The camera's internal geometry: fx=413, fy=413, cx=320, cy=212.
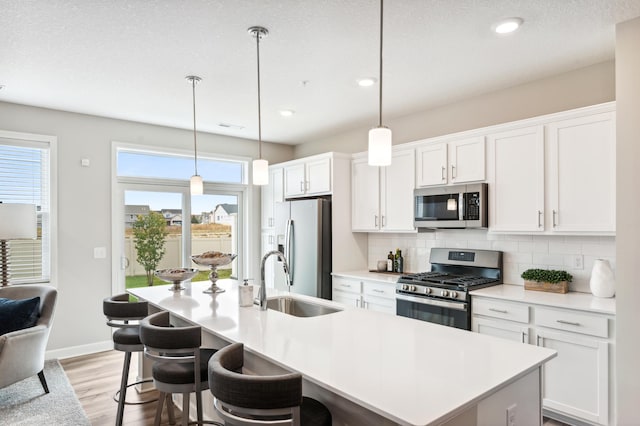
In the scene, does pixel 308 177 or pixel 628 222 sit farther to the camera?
pixel 308 177

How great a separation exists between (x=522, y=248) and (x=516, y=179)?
2.15ft

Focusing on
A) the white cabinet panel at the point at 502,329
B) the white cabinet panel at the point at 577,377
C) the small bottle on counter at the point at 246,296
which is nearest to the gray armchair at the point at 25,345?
the small bottle on counter at the point at 246,296

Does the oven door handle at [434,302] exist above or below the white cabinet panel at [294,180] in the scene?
below

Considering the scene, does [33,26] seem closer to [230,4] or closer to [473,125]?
[230,4]

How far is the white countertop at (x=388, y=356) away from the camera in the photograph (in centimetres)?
130

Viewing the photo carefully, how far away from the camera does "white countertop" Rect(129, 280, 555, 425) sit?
130 cm

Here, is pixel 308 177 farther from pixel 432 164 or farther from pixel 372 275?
pixel 432 164

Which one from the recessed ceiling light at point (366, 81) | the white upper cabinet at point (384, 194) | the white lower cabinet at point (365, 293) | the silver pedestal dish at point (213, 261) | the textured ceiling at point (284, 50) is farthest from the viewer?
the white upper cabinet at point (384, 194)

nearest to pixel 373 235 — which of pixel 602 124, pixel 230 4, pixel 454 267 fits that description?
pixel 454 267

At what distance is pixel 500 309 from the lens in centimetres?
316

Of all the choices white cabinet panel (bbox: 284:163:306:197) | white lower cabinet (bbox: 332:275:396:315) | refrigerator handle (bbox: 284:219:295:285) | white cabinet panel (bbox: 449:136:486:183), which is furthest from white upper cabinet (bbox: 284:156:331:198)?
white cabinet panel (bbox: 449:136:486:183)

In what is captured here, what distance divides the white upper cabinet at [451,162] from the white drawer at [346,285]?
1.25 meters

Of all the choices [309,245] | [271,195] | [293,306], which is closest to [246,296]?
[293,306]

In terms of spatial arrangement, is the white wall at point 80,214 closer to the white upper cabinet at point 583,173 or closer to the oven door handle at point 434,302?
the oven door handle at point 434,302
